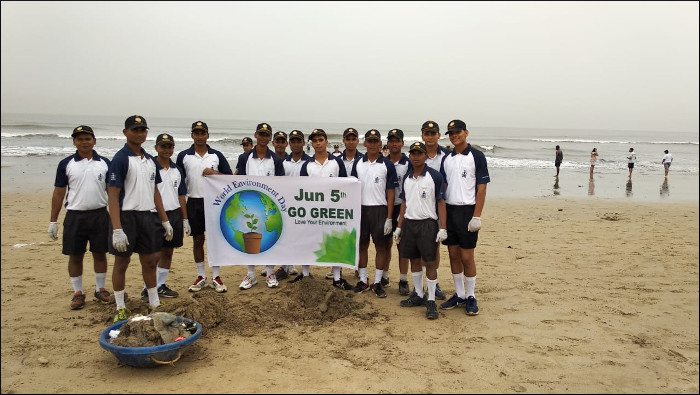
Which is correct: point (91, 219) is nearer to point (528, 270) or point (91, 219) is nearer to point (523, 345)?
point (523, 345)

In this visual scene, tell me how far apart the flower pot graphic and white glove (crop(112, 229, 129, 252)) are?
69.2 inches

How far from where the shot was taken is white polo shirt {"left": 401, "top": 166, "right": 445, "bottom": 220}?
516cm

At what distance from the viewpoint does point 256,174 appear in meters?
6.16

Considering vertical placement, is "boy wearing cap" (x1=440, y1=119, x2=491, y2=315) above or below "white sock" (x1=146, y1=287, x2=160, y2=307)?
above

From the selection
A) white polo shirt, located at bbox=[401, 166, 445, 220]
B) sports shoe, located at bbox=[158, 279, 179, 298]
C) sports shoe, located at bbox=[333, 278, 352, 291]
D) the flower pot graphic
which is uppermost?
white polo shirt, located at bbox=[401, 166, 445, 220]

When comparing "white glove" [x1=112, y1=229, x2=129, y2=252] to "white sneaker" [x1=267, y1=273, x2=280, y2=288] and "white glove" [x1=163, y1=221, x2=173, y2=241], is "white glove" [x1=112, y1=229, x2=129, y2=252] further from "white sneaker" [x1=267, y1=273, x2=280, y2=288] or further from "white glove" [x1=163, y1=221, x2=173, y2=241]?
"white sneaker" [x1=267, y1=273, x2=280, y2=288]

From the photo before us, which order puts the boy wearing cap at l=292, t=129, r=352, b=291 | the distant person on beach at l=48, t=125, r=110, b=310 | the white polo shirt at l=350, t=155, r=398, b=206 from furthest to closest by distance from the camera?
the boy wearing cap at l=292, t=129, r=352, b=291 < the white polo shirt at l=350, t=155, r=398, b=206 < the distant person on beach at l=48, t=125, r=110, b=310

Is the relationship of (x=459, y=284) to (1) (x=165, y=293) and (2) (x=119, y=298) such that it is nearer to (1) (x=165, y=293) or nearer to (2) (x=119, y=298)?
(1) (x=165, y=293)

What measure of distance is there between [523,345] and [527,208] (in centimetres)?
1024

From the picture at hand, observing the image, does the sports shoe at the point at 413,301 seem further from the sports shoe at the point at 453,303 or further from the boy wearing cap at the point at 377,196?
the boy wearing cap at the point at 377,196

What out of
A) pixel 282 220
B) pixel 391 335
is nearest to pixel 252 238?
pixel 282 220

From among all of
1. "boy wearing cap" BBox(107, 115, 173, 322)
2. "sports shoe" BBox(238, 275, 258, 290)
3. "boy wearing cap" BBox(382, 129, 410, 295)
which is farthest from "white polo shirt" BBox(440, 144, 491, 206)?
"boy wearing cap" BBox(107, 115, 173, 322)

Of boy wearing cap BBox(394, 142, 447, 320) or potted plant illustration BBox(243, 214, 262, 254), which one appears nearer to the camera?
boy wearing cap BBox(394, 142, 447, 320)

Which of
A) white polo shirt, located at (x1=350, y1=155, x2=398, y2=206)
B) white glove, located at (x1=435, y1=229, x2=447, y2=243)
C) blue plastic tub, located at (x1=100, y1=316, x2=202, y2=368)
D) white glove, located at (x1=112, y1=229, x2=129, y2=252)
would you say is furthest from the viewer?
white polo shirt, located at (x1=350, y1=155, x2=398, y2=206)
